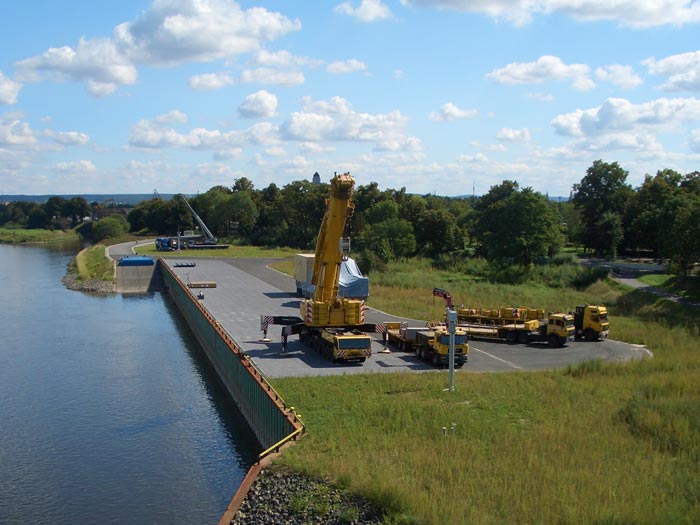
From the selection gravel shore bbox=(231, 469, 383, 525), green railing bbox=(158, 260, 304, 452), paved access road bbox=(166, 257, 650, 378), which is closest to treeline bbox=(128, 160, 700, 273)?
paved access road bbox=(166, 257, 650, 378)

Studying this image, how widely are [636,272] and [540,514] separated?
62.3 meters

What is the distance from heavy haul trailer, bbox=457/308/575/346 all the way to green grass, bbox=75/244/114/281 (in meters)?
48.6

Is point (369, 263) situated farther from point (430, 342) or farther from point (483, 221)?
point (430, 342)

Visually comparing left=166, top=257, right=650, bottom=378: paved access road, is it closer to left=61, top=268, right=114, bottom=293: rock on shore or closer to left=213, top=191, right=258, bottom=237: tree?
left=61, top=268, right=114, bottom=293: rock on shore

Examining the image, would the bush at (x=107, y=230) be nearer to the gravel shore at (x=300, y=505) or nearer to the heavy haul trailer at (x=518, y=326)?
the heavy haul trailer at (x=518, y=326)

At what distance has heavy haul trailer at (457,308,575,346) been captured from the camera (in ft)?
121

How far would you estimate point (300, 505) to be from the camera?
16750 millimetres

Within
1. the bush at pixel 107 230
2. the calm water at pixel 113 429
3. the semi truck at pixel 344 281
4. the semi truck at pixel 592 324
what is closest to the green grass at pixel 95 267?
the calm water at pixel 113 429

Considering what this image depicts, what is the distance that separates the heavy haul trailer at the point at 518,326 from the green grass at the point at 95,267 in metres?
48.6

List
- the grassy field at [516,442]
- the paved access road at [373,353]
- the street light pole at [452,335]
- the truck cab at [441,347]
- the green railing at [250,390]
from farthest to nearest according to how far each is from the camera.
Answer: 1. the paved access road at [373,353]
2. the truck cab at [441,347]
3. the street light pole at [452,335]
4. the green railing at [250,390]
5. the grassy field at [516,442]

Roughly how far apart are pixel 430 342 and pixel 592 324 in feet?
37.3

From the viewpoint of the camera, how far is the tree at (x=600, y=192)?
9450cm

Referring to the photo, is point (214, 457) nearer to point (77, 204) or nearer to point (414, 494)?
point (414, 494)

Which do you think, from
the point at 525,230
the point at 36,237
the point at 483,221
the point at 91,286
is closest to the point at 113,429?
the point at 91,286
